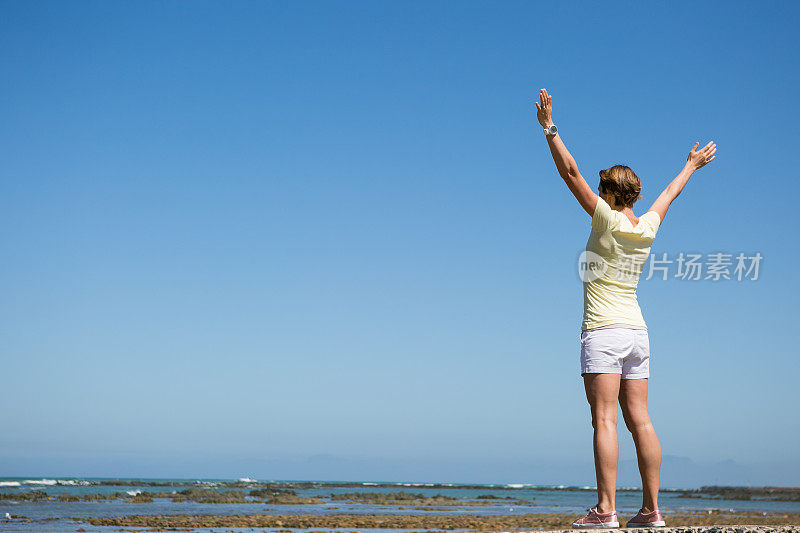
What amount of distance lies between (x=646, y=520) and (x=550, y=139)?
2.28 meters

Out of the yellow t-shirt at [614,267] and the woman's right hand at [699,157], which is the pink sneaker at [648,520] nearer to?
the yellow t-shirt at [614,267]

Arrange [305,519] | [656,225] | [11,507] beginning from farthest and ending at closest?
[11,507], [305,519], [656,225]

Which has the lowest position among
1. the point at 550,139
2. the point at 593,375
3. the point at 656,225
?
the point at 593,375

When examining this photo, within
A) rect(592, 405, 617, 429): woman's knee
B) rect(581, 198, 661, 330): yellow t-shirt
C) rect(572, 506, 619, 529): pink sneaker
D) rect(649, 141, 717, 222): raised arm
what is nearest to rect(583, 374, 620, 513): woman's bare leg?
rect(592, 405, 617, 429): woman's knee

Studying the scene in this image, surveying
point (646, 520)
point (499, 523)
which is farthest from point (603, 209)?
point (499, 523)

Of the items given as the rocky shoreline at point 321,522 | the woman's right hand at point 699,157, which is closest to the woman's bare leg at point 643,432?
the woman's right hand at point 699,157

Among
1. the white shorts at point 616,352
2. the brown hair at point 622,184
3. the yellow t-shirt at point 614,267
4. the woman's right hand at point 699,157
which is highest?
the woman's right hand at point 699,157

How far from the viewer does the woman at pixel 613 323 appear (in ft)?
14.1

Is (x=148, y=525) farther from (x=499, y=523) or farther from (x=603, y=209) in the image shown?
(x=603, y=209)

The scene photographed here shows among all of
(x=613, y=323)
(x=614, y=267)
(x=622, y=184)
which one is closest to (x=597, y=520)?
(x=613, y=323)

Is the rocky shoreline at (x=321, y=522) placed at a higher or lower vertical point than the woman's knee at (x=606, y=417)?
lower

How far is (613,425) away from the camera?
4309 mm

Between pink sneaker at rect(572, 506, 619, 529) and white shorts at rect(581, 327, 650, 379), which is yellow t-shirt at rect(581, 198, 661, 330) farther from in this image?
pink sneaker at rect(572, 506, 619, 529)

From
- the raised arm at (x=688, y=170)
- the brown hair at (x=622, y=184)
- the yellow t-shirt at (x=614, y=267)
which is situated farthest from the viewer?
the raised arm at (x=688, y=170)
